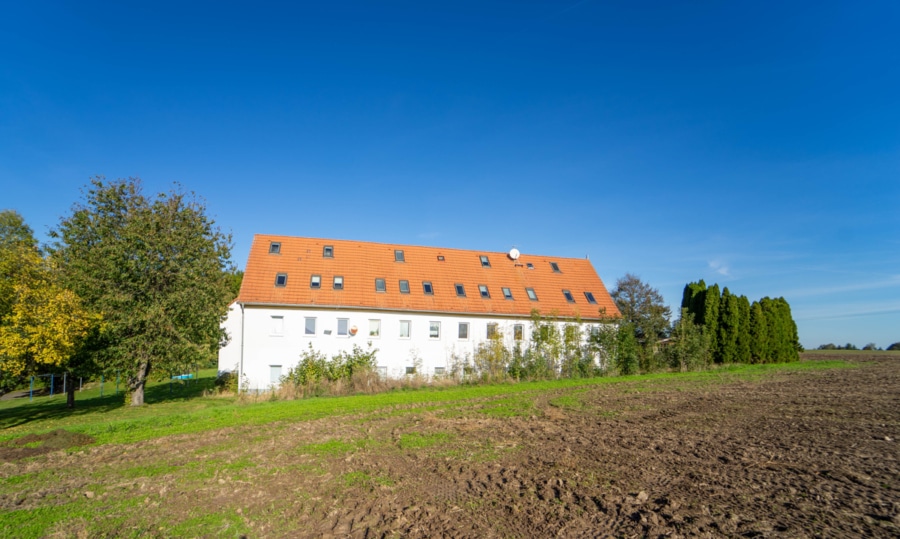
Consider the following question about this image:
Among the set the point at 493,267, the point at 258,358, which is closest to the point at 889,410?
the point at 493,267

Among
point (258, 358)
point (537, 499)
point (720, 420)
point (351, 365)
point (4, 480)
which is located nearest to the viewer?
point (537, 499)

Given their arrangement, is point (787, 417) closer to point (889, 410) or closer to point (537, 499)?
point (889, 410)

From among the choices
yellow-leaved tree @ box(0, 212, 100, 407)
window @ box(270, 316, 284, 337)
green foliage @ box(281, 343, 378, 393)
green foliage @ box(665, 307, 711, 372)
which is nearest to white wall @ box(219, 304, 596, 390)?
window @ box(270, 316, 284, 337)

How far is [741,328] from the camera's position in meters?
33.6

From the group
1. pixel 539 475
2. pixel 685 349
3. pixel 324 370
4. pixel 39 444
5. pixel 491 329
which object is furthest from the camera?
pixel 491 329

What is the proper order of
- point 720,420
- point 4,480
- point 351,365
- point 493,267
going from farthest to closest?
point 493,267 < point 351,365 < point 720,420 < point 4,480

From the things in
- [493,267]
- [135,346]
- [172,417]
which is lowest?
[172,417]

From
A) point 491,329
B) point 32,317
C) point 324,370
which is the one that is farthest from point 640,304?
point 32,317

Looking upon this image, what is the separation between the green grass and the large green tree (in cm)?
230

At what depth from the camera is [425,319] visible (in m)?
28.1

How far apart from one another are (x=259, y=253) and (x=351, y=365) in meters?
9.73

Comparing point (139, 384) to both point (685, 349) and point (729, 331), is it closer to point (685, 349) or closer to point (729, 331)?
point (685, 349)

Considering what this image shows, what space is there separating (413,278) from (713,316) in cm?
2042

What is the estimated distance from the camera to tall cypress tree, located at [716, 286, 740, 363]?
33.3 metres
